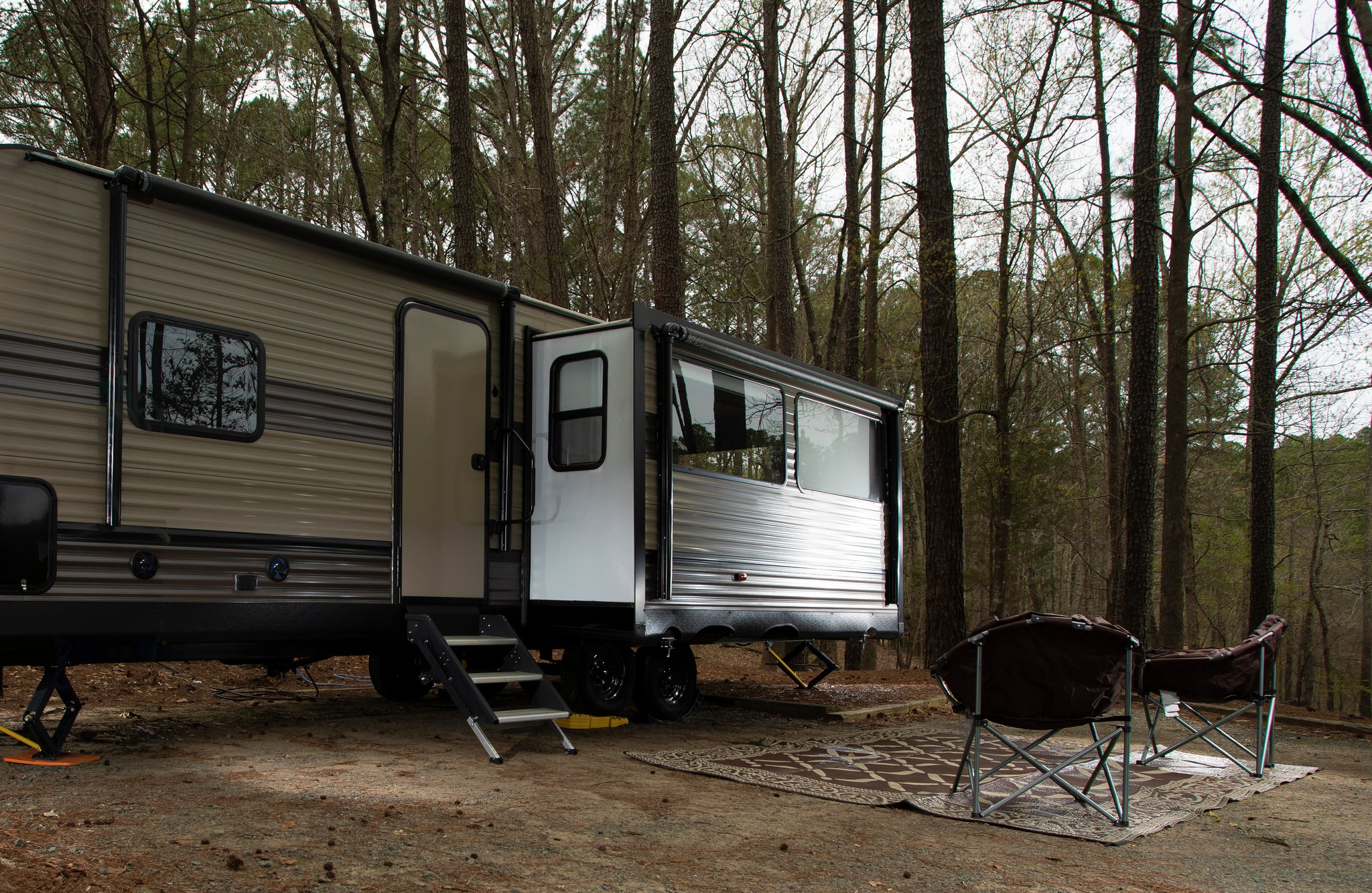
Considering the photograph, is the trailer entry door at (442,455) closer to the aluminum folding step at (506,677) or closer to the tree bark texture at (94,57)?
the aluminum folding step at (506,677)

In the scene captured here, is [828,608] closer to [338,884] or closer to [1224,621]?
[338,884]

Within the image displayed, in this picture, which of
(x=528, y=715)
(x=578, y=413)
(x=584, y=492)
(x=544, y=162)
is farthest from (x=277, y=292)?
(x=544, y=162)

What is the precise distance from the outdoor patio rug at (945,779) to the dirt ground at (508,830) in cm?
10

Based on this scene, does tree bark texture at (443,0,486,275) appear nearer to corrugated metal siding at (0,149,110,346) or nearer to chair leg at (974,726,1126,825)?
corrugated metal siding at (0,149,110,346)

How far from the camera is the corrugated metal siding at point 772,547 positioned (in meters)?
6.85

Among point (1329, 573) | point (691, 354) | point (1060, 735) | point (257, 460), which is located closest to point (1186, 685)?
point (1060, 735)

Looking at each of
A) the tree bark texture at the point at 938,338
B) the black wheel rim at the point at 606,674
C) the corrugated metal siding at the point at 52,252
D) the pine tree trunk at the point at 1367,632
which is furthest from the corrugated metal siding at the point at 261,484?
the pine tree trunk at the point at 1367,632

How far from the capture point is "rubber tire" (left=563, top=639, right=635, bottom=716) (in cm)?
686

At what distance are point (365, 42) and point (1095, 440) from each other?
746 inches

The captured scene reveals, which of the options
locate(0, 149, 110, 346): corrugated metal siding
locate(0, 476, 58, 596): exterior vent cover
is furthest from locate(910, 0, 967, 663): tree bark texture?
locate(0, 476, 58, 596): exterior vent cover

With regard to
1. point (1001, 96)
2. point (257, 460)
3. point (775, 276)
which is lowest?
point (257, 460)

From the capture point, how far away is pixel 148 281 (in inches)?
195

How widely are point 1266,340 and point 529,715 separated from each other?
10017mm

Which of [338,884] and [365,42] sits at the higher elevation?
[365,42]
